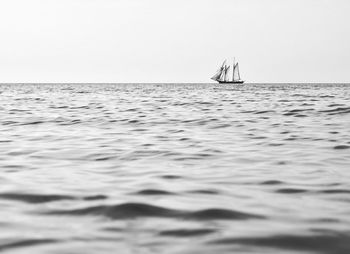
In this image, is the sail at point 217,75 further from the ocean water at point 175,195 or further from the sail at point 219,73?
the ocean water at point 175,195

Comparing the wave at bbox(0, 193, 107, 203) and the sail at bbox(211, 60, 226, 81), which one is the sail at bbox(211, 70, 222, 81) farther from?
the wave at bbox(0, 193, 107, 203)

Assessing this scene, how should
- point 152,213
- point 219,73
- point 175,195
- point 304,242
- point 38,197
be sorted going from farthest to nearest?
1. point 219,73
2. point 175,195
3. point 38,197
4. point 152,213
5. point 304,242

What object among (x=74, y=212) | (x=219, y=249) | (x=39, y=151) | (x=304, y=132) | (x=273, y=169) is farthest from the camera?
(x=304, y=132)

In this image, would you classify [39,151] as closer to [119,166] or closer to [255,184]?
[119,166]

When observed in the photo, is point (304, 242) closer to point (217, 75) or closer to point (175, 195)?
point (175, 195)

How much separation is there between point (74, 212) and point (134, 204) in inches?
21.6

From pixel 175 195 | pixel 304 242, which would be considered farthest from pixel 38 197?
pixel 304 242

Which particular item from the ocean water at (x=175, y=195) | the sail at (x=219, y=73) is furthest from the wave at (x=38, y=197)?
the sail at (x=219, y=73)

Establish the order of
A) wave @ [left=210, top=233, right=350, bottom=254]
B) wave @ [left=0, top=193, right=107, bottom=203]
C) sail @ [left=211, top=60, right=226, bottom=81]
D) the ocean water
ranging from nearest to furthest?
wave @ [left=210, top=233, right=350, bottom=254], the ocean water, wave @ [left=0, top=193, right=107, bottom=203], sail @ [left=211, top=60, right=226, bottom=81]

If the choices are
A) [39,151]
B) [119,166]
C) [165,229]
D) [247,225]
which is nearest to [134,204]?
[165,229]

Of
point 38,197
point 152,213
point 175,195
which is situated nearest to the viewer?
point 152,213

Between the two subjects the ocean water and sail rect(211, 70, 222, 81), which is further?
sail rect(211, 70, 222, 81)

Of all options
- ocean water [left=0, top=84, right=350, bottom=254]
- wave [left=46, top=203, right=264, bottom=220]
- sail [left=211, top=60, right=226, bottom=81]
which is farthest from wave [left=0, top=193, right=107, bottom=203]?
sail [left=211, top=60, right=226, bottom=81]

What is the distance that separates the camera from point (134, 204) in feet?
13.8
